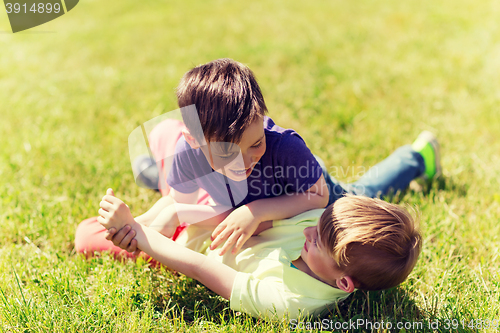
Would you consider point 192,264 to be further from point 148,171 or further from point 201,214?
point 148,171

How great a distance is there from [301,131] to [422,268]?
1.67m

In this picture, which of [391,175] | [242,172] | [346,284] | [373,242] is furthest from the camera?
[391,175]

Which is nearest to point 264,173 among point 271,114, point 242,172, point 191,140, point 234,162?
point 242,172

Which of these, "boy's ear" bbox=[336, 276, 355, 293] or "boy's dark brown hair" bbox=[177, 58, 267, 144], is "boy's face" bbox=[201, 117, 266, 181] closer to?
"boy's dark brown hair" bbox=[177, 58, 267, 144]

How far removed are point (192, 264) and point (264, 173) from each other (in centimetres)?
57

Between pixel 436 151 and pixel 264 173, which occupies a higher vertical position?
pixel 264 173

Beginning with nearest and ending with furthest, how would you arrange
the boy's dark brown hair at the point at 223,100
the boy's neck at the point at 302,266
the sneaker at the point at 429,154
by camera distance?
1. the boy's dark brown hair at the point at 223,100
2. the boy's neck at the point at 302,266
3. the sneaker at the point at 429,154

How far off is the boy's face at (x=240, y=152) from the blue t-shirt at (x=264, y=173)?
0.14 meters

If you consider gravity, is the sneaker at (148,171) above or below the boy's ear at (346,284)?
above

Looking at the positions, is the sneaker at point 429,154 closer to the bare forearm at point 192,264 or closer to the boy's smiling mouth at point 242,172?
the boy's smiling mouth at point 242,172

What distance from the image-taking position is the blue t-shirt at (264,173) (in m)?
1.94

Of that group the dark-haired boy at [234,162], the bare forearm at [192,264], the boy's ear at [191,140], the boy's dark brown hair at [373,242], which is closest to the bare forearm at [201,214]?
the dark-haired boy at [234,162]

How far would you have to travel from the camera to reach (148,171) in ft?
9.12

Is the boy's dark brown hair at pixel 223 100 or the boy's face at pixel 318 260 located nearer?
the boy's dark brown hair at pixel 223 100
